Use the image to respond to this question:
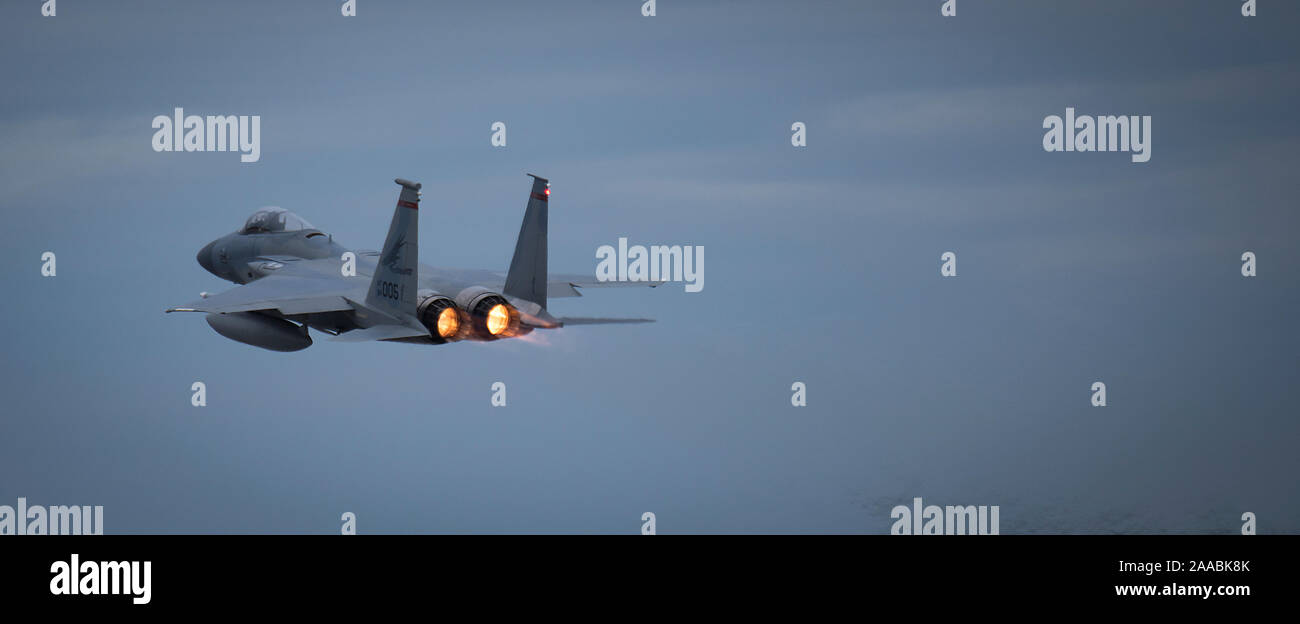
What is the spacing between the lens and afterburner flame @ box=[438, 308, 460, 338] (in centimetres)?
3728

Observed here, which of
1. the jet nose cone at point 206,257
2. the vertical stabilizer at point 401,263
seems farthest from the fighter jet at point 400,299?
the jet nose cone at point 206,257

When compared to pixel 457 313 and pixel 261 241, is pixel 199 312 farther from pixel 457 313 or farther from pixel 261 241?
pixel 261 241

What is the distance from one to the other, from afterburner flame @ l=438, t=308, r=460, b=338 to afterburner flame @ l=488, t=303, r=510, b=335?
815 mm

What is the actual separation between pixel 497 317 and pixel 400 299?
90.3 inches

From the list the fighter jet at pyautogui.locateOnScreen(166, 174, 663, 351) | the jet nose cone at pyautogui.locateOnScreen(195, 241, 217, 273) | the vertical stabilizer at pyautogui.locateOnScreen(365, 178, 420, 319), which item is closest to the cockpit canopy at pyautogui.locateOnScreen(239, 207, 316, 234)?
the jet nose cone at pyautogui.locateOnScreen(195, 241, 217, 273)

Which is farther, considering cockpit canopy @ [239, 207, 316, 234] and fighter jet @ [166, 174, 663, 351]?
cockpit canopy @ [239, 207, 316, 234]

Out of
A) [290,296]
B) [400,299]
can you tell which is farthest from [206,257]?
[400,299]

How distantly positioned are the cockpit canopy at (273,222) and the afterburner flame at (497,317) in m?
11.1

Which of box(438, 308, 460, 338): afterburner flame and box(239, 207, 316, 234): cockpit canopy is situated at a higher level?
box(239, 207, 316, 234): cockpit canopy

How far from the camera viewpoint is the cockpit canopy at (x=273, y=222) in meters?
46.6

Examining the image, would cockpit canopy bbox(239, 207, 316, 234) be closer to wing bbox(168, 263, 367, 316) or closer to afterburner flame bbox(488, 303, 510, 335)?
wing bbox(168, 263, 367, 316)

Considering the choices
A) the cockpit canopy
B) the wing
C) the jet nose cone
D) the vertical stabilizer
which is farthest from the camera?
the jet nose cone

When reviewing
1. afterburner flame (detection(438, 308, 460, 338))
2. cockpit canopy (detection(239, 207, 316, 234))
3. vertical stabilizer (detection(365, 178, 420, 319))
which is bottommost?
afterburner flame (detection(438, 308, 460, 338))
